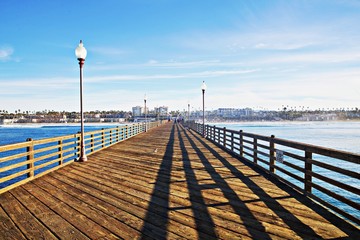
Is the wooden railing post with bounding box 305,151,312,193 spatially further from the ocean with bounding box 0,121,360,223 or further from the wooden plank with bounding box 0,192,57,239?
the wooden plank with bounding box 0,192,57,239

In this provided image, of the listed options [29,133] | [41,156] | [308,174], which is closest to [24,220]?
[41,156]

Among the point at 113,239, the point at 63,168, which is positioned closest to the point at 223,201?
the point at 113,239

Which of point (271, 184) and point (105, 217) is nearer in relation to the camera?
point (105, 217)

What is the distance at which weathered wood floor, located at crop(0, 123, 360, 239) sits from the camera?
3.59m

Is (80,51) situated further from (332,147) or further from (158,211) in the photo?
Result: (332,147)

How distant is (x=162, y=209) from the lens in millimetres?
4438

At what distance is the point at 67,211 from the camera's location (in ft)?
14.5

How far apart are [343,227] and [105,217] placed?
3.88 meters

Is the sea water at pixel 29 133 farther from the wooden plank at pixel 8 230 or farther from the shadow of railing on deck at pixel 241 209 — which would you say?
the shadow of railing on deck at pixel 241 209

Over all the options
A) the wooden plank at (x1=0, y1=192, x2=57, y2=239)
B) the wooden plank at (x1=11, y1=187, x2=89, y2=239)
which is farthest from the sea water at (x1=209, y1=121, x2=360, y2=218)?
the wooden plank at (x1=0, y1=192, x2=57, y2=239)

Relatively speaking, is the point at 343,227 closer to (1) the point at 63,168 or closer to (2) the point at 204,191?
(2) the point at 204,191

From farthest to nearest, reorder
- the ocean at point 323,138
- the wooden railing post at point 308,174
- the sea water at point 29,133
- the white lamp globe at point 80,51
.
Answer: the sea water at point 29,133
the ocean at point 323,138
the white lamp globe at point 80,51
the wooden railing post at point 308,174

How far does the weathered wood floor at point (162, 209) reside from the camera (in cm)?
359

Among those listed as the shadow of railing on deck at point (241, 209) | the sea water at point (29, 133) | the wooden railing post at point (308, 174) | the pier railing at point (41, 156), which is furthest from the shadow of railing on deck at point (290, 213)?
the sea water at point (29, 133)
